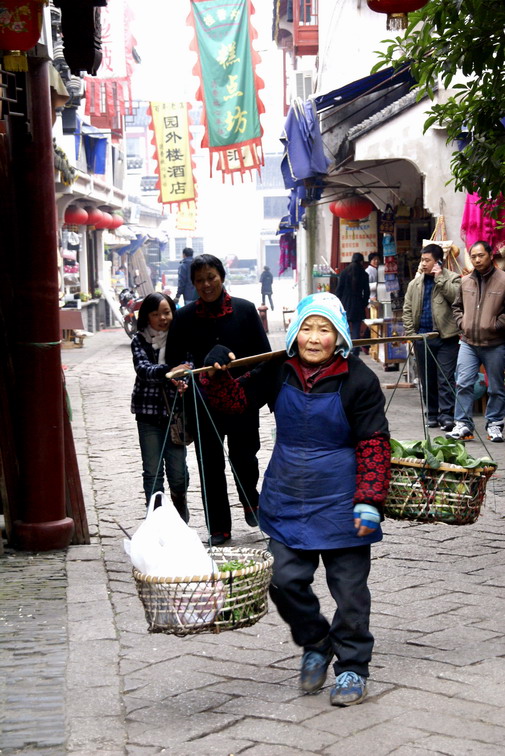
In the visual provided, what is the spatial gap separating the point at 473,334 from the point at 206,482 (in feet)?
14.4

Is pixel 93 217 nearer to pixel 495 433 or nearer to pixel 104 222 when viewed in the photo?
pixel 104 222

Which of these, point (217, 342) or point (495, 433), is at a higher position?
point (217, 342)

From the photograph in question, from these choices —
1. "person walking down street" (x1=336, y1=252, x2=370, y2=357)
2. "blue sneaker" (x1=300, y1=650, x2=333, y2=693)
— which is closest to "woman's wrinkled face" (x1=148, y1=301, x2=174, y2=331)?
"blue sneaker" (x1=300, y1=650, x2=333, y2=693)

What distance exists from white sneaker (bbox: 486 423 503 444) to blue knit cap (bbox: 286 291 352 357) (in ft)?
20.7

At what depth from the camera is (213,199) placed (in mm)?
70000

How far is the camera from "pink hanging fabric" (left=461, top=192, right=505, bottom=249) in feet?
37.4

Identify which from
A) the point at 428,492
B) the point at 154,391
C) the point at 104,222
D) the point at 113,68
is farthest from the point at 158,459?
the point at 104,222

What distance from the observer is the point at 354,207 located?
66.0 feet

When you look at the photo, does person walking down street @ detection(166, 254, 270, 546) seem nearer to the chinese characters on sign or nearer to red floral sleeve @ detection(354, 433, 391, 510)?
red floral sleeve @ detection(354, 433, 391, 510)

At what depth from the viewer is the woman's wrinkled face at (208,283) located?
6.26 m

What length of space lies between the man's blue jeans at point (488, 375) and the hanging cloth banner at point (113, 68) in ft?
51.5

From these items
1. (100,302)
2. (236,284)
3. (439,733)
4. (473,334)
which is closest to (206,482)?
(439,733)

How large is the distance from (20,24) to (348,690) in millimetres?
3988

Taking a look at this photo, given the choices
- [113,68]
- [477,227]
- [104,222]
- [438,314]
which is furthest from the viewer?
[104,222]
